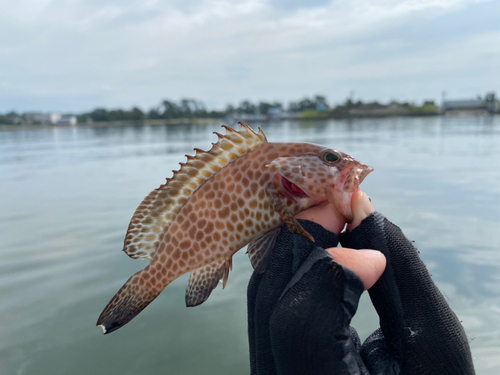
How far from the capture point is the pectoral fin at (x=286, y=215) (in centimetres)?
192

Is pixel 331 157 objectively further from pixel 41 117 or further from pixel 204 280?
pixel 41 117

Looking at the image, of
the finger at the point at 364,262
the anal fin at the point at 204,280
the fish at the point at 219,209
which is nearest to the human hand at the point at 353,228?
the finger at the point at 364,262

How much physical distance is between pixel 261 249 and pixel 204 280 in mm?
410

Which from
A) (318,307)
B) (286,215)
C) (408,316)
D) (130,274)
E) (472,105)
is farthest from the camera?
(472,105)

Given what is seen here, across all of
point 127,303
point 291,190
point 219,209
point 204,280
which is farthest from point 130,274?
point 291,190

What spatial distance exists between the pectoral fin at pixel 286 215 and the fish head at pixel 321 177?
93mm

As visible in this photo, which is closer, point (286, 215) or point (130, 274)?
point (286, 215)

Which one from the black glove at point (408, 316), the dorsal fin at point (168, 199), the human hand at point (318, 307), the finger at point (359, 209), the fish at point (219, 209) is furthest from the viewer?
the dorsal fin at point (168, 199)

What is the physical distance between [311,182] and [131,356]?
2.98 meters

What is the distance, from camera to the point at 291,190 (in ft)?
7.47

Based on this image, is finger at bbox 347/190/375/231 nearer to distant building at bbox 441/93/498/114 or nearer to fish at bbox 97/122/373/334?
fish at bbox 97/122/373/334

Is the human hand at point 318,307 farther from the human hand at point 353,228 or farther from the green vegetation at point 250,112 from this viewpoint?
the green vegetation at point 250,112

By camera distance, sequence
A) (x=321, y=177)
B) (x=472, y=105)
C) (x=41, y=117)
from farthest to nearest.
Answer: (x=41, y=117) → (x=472, y=105) → (x=321, y=177)

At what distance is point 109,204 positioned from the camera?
34.0 ft
